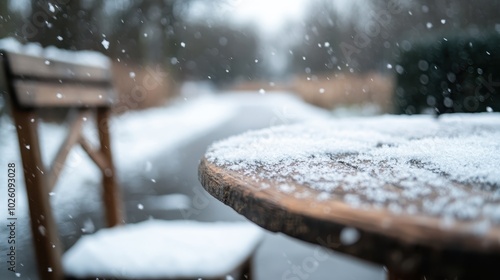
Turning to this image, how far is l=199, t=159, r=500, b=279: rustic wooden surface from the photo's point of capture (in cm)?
44

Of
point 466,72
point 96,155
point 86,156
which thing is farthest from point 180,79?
point 96,155

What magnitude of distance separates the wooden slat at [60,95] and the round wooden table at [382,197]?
0.66 meters

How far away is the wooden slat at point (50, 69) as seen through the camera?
1.17 meters

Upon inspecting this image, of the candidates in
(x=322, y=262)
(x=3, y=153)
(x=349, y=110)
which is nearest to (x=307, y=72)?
(x=349, y=110)

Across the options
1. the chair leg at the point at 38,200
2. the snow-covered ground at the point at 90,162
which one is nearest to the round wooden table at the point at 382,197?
the chair leg at the point at 38,200

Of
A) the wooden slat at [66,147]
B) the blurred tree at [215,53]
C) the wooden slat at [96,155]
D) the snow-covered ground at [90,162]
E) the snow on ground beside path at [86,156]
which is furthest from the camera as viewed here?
the blurred tree at [215,53]

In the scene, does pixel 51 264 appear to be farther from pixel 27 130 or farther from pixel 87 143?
pixel 87 143

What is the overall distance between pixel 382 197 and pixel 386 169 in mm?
243

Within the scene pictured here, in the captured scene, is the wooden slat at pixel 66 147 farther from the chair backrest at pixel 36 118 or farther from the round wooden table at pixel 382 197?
Result: the round wooden table at pixel 382 197

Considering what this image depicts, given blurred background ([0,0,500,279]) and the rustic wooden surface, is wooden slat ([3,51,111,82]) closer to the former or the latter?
the rustic wooden surface

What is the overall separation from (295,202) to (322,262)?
7.40 ft

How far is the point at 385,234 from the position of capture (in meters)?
0.49

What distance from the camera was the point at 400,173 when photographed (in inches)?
30.5

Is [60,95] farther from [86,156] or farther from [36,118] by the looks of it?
[86,156]
